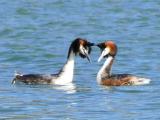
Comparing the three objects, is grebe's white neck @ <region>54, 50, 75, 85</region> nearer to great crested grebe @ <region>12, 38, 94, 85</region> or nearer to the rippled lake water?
great crested grebe @ <region>12, 38, 94, 85</region>

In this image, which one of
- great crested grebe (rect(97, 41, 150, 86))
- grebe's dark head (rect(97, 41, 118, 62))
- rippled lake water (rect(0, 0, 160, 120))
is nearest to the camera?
rippled lake water (rect(0, 0, 160, 120))

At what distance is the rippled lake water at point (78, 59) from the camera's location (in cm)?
1593

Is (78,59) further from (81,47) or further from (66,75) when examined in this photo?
(66,75)

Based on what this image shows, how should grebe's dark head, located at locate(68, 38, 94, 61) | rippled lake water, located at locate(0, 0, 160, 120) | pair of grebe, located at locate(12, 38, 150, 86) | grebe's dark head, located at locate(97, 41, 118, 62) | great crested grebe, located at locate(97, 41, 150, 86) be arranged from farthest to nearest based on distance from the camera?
grebe's dark head, located at locate(97, 41, 118, 62)
grebe's dark head, located at locate(68, 38, 94, 61)
pair of grebe, located at locate(12, 38, 150, 86)
great crested grebe, located at locate(97, 41, 150, 86)
rippled lake water, located at locate(0, 0, 160, 120)

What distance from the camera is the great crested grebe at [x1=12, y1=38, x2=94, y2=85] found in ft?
62.9

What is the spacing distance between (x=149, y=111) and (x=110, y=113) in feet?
2.14

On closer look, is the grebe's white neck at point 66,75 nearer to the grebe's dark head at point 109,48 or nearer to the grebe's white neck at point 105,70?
the grebe's white neck at point 105,70

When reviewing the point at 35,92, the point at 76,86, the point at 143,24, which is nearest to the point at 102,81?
the point at 76,86

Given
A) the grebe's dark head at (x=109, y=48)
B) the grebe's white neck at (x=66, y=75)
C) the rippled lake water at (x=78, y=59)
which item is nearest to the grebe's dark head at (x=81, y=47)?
the grebe's white neck at (x=66, y=75)

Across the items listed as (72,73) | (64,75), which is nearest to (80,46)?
(72,73)

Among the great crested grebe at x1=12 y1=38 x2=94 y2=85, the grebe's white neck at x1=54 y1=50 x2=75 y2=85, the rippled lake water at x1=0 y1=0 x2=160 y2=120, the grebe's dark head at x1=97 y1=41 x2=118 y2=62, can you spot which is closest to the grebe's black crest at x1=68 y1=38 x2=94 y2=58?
the great crested grebe at x1=12 y1=38 x2=94 y2=85

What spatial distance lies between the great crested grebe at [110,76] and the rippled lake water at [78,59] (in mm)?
171

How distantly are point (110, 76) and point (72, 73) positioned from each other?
2.48 ft

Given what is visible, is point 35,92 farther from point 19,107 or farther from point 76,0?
point 76,0
